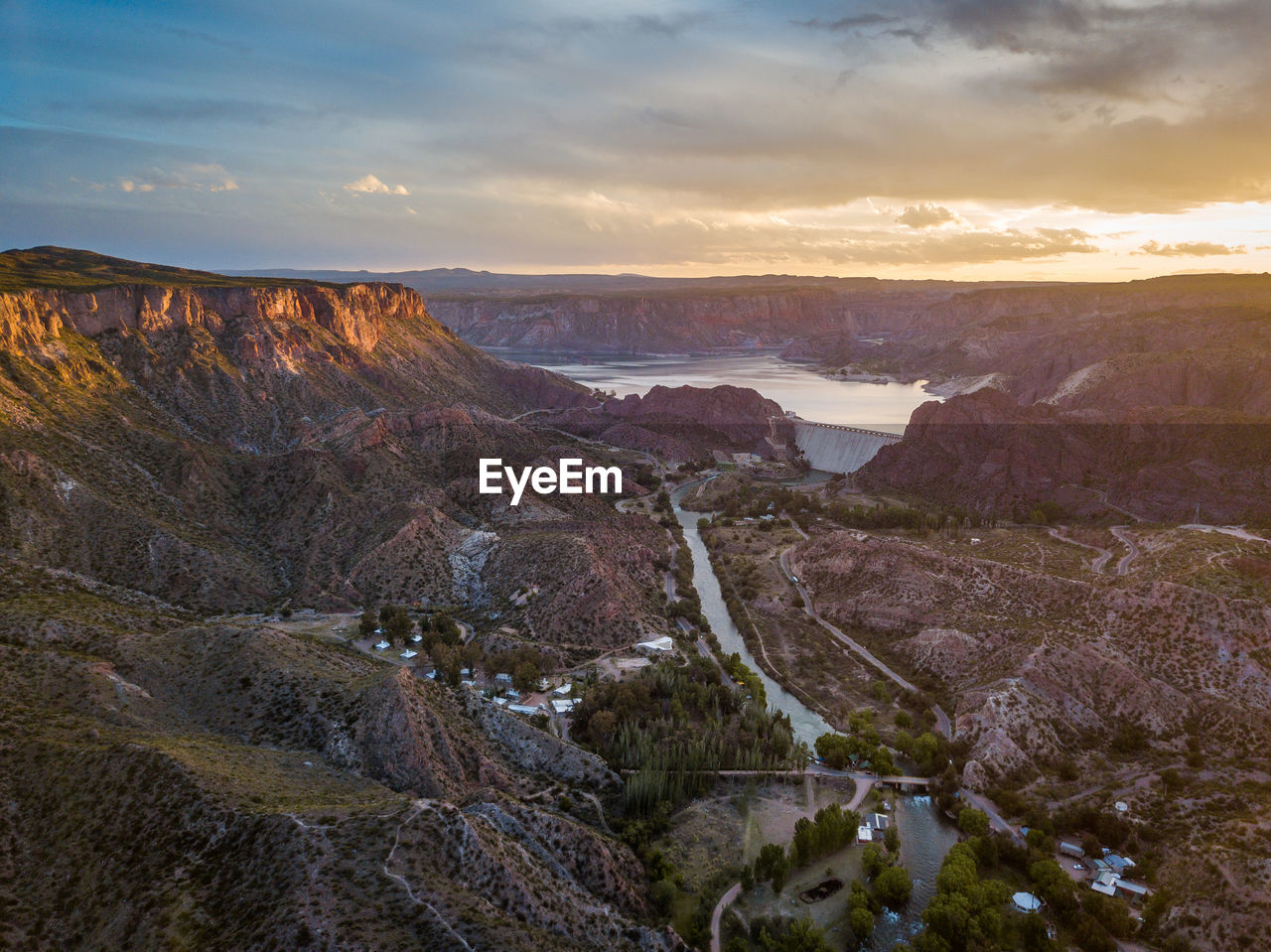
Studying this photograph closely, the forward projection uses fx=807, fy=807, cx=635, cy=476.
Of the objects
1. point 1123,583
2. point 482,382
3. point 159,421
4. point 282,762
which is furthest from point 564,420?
point 282,762

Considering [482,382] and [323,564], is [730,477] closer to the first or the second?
[482,382]

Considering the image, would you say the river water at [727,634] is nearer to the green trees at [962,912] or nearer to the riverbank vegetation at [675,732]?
the riverbank vegetation at [675,732]

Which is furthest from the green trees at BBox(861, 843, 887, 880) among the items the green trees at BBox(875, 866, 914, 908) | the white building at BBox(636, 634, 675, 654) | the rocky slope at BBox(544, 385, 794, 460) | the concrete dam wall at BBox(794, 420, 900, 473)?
the rocky slope at BBox(544, 385, 794, 460)

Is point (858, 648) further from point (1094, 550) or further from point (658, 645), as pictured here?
point (1094, 550)

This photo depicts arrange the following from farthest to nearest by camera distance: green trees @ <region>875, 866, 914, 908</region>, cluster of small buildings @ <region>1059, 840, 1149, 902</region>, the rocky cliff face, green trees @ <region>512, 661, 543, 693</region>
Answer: the rocky cliff face < green trees @ <region>512, 661, 543, 693</region> < green trees @ <region>875, 866, 914, 908</region> < cluster of small buildings @ <region>1059, 840, 1149, 902</region>

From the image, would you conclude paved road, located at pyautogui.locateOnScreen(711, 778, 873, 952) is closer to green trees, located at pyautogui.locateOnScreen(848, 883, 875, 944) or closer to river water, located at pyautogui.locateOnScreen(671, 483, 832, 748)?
green trees, located at pyautogui.locateOnScreen(848, 883, 875, 944)

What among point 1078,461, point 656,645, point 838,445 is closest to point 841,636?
point 656,645
